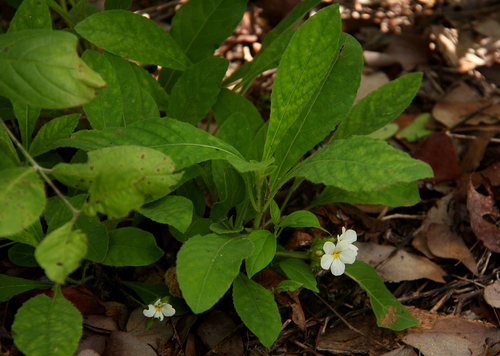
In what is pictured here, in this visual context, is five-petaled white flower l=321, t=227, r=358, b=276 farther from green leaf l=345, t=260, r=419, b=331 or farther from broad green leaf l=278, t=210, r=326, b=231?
green leaf l=345, t=260, r=419, b=331

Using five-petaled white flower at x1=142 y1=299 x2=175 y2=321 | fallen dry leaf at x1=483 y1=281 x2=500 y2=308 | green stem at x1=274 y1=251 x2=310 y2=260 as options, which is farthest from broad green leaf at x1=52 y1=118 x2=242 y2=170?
fallen dry leaf at x1=483 y1=281 x2=500 y2=308

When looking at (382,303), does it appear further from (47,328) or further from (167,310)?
(47,328)

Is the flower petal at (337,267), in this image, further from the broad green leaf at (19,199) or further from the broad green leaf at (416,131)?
the broad green leaf at (416,131)

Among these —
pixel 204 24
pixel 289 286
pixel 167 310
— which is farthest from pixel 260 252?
pixel 204 24

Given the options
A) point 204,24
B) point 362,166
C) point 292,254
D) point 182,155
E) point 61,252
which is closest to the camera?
point 61,252

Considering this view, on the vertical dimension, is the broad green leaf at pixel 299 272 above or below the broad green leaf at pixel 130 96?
below

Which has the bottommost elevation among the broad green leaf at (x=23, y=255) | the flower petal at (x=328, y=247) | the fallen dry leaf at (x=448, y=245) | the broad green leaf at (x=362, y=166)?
the fallen dry leaf at (x=448, y=245)

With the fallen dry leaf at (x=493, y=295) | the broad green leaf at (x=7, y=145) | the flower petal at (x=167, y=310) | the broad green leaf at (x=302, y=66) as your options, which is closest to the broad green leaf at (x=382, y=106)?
the broad green leaf at (x=302, y=66)

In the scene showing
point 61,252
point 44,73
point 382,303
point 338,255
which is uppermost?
point 44,73
